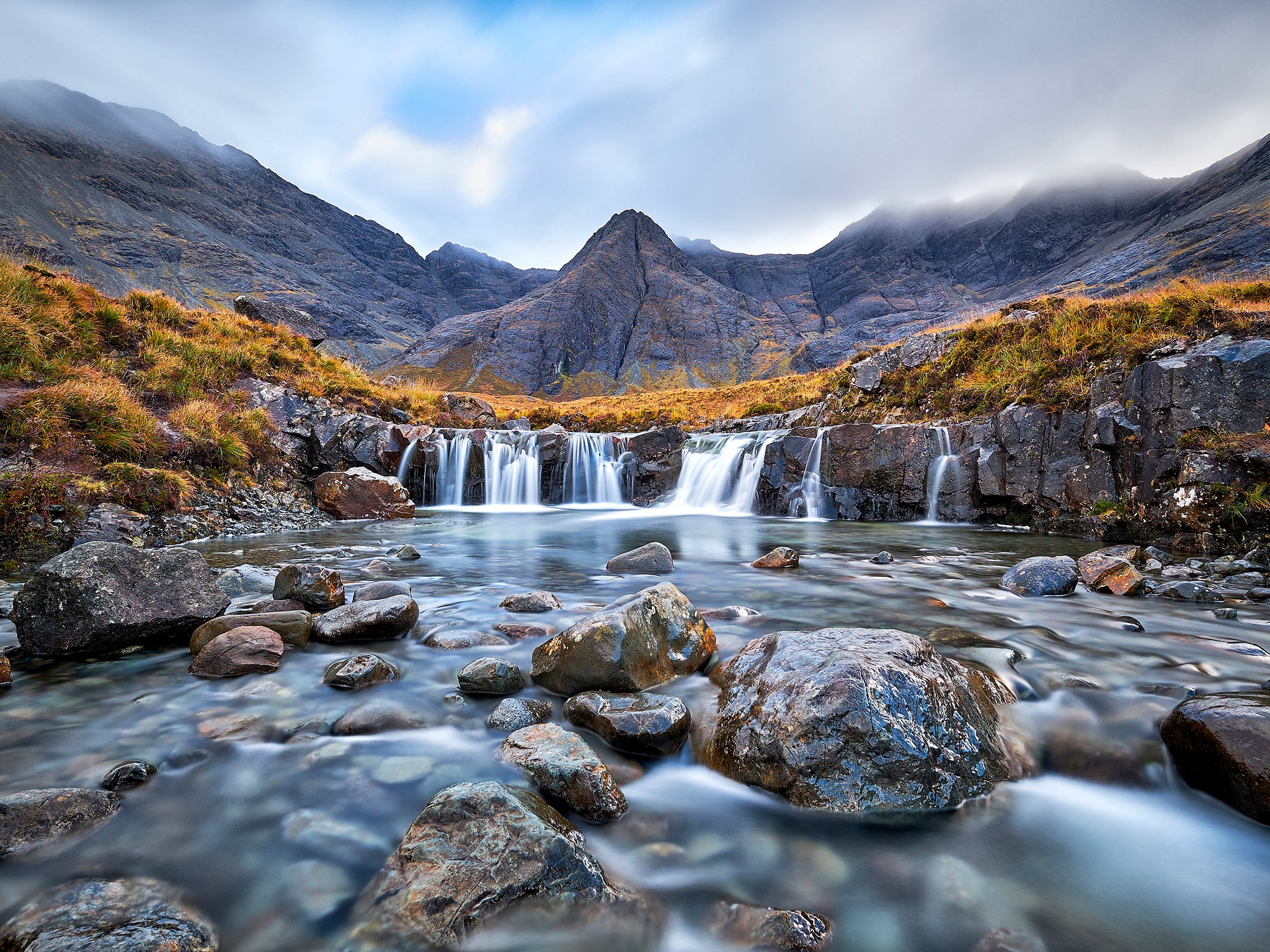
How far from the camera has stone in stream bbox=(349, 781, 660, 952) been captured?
69.7 inches

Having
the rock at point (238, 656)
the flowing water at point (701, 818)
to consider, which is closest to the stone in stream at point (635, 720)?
the flowing water at point (701, 818)

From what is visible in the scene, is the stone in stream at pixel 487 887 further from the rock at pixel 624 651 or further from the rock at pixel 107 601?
the rock at pixel 107 601

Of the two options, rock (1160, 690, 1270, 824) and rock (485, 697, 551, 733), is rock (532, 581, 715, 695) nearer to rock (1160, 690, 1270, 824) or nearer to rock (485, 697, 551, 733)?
rock (485, 697, 551, 733)

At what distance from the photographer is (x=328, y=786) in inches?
105

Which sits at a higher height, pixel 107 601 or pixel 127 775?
pixel 107 601

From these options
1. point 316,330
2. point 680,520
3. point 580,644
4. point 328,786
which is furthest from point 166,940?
point 316,330

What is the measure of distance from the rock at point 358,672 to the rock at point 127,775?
1098mm

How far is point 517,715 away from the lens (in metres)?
3.30

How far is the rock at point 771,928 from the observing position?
1.81 m

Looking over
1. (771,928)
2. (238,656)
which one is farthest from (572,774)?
(238,656)

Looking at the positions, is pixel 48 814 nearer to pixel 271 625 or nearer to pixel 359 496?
pixel 271 625

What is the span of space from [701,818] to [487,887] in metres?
1.10

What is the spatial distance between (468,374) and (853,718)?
123m

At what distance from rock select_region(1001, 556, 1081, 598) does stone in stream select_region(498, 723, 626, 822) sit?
595cm
